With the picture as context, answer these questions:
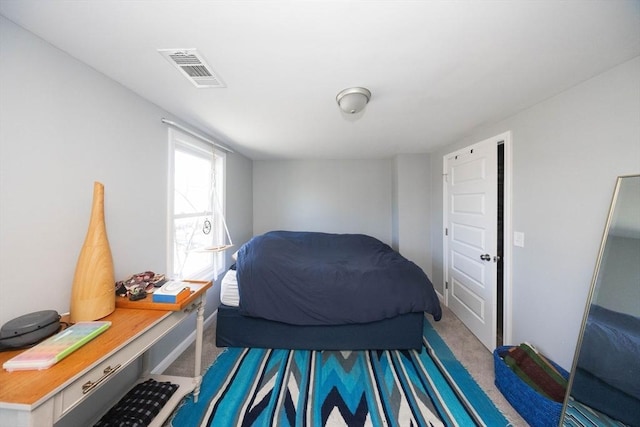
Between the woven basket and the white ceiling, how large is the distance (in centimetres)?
196

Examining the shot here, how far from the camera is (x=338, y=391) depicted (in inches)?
62.1

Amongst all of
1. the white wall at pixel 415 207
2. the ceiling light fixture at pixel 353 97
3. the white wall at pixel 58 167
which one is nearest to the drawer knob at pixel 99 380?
the white wall at pixel 58 167

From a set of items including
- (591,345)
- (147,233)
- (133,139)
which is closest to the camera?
(591,345)

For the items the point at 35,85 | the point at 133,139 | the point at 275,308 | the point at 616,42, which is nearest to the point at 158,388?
the point at 275,308

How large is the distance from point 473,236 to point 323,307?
1.77 m

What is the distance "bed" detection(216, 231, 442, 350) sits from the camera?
1.90 metres

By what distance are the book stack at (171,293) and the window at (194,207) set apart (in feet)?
2.12

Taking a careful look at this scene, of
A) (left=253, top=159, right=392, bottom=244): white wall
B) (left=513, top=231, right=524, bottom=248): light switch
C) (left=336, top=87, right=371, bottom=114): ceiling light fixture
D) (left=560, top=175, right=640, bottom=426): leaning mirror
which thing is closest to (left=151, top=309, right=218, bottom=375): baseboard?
(left=253, top=159, right=392, bottom=244): white wall

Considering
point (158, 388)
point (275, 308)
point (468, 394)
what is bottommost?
point (468, 394)

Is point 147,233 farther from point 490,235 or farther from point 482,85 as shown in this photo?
point 490,235

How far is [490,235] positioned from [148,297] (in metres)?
2.81

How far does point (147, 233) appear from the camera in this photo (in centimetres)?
164

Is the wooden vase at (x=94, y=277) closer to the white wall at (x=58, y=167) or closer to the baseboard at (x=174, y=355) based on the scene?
the white wall at (x=58, y=167)

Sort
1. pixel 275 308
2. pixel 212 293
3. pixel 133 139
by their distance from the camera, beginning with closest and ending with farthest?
1. pixel 133 139
2. pixel 275 308
3. pixel 212 293
